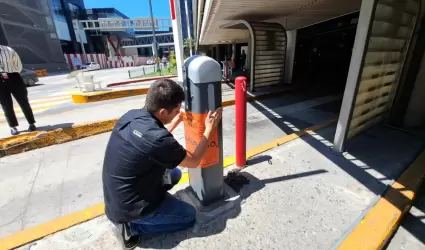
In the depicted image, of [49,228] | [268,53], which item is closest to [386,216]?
[49,228]

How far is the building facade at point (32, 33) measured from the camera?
22234mm

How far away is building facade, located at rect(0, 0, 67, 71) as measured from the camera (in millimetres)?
22234

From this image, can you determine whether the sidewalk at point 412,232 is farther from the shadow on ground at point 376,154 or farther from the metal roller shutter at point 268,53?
the metal roller shutter at point 268,53

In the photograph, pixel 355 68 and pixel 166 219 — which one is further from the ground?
pixel 355 68

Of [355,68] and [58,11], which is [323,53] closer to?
[355,68]

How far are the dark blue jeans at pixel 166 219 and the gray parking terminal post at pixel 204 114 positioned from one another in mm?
309

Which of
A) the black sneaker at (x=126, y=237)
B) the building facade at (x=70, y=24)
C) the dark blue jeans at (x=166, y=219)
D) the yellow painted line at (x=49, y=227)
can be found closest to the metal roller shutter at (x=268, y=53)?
the dark blue jeans at (x=166, y=219)

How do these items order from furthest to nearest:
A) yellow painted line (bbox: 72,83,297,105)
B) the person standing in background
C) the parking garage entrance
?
the parking garage entrance → yellow painted line (bbox: 72,83,297,105) → the person standing in background

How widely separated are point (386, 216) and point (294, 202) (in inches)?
32.3

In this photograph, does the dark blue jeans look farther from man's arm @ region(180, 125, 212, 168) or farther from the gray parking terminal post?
man's arm @ region(180, 125, 212, 168)

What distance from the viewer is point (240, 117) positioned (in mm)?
2578

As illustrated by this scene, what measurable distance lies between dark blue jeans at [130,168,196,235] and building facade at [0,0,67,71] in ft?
94.0

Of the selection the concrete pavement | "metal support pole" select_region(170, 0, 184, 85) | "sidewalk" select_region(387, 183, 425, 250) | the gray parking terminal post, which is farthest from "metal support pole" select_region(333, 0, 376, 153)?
"metal support pole" select_region(170, 0, 184, 85)

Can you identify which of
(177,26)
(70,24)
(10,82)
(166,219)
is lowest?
(166,219)
